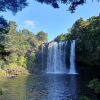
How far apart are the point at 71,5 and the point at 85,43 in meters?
72.2

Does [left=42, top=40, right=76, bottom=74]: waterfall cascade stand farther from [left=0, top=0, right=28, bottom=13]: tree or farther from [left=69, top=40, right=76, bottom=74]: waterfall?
[left=0, top=0, right=28, bottom=13]: tree

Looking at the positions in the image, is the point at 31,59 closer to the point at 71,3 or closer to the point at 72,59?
the point at 72,59

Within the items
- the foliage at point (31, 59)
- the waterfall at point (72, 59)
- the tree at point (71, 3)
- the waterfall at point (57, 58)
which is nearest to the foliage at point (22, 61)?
the foliage at point (31, 59)

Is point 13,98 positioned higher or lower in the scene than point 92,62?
lower

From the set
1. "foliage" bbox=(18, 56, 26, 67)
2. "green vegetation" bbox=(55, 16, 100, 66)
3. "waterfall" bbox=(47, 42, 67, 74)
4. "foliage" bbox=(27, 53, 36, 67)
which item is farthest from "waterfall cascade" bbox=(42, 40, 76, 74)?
"foliage" bbox=(18, 56, 26, 67)

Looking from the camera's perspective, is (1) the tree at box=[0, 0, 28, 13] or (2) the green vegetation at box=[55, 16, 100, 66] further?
(2) the green vegetation at box=[55, 16, 100, 66]

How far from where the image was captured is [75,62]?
85438mm

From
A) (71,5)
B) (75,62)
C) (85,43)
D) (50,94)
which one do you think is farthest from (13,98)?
(75,62)

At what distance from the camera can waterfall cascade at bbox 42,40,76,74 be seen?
8516cm

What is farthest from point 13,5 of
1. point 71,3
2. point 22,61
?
point 22,61

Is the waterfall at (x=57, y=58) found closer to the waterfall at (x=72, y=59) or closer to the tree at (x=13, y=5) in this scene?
the waterfall at (x=72, y=59)

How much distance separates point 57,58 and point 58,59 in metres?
0.40

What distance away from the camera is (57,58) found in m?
89.3

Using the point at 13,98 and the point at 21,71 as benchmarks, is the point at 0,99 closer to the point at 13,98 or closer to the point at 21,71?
the point at 13,98
